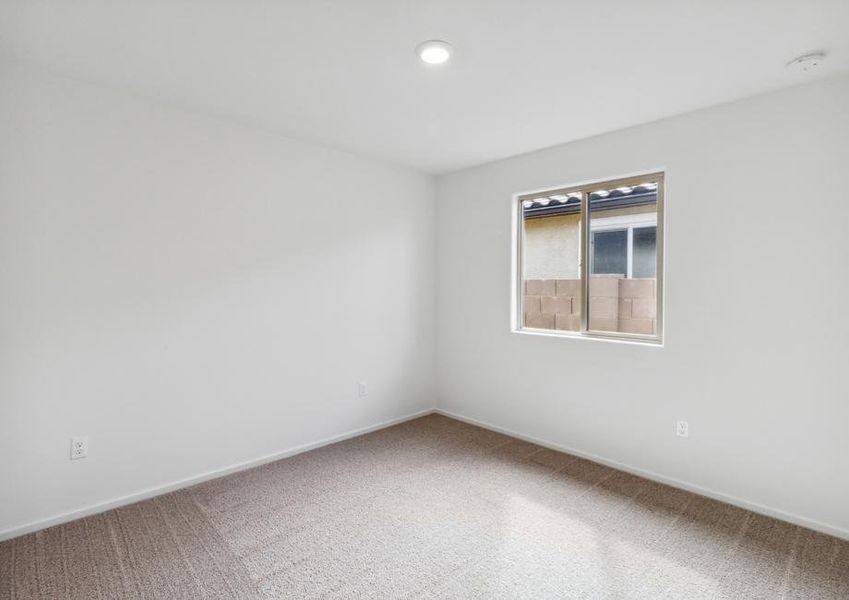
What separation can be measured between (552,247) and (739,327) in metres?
1.51

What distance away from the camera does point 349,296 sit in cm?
373

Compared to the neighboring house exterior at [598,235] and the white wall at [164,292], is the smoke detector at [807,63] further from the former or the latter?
the white wall at [164,292]

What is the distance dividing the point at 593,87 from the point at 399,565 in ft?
8.82

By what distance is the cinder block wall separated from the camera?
124 inches

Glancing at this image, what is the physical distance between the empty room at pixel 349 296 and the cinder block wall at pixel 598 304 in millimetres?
18

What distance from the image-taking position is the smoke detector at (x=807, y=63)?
2.07m

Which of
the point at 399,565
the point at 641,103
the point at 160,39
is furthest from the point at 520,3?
the point at 399,565

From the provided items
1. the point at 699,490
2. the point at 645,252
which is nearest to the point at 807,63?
the point at 645,252

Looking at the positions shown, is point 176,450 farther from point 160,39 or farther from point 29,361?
point 160,39

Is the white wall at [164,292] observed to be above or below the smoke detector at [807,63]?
below

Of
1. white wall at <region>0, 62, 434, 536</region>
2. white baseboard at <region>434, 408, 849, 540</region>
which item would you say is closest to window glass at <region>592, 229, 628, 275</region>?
white baseboard at <region>434, 408, 849, 540</region>

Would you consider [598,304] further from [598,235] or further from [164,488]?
[164,488]

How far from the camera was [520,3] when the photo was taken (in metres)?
1.73

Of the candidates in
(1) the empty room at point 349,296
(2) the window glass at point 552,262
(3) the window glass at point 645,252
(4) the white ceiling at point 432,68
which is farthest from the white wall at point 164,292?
(3) the window glass at point 645,252
